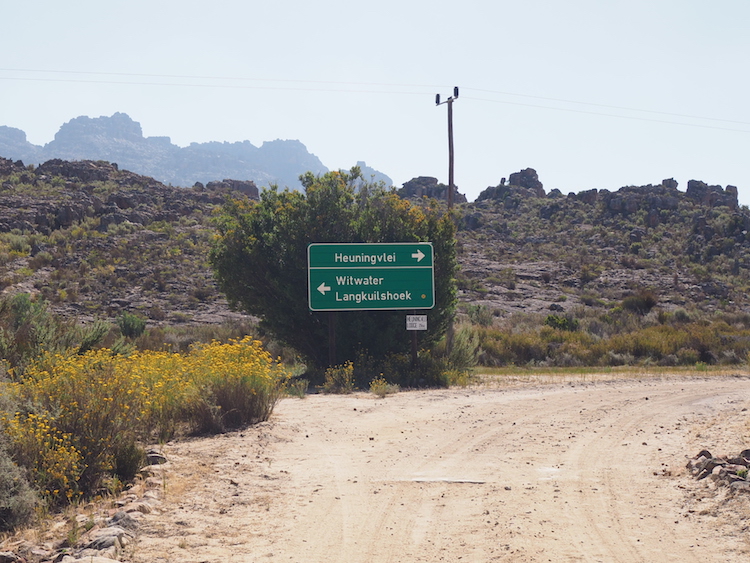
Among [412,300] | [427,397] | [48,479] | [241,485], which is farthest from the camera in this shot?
[412,300]

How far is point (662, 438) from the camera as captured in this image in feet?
38.8

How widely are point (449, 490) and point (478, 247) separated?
58.9 meters

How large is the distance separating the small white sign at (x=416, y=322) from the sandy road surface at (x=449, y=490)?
19.4 feet

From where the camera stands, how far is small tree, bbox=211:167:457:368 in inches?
854

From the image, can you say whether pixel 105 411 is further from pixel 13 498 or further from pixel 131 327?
pixel 131 327

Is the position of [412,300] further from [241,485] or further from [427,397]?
[241,485]

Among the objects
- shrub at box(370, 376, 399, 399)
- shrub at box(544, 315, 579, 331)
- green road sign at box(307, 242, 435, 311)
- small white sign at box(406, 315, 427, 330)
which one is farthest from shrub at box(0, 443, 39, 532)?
shrub at box(544, 315, 579, 331)

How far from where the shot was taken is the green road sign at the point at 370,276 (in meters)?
20.2

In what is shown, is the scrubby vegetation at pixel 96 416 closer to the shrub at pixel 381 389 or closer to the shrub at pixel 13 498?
the shrub at pixel 13 498

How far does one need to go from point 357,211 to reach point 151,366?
10885 mm

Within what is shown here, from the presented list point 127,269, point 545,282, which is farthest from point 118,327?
point 545,282

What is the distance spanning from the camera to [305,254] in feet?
71.3

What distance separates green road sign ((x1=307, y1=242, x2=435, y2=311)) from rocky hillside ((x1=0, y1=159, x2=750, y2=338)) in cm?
1534

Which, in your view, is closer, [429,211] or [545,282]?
[429,211]
